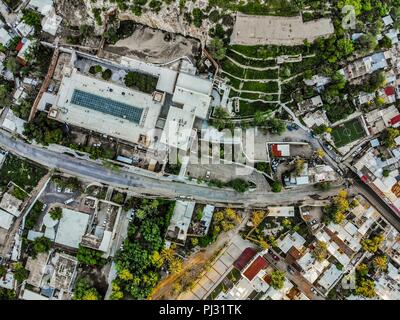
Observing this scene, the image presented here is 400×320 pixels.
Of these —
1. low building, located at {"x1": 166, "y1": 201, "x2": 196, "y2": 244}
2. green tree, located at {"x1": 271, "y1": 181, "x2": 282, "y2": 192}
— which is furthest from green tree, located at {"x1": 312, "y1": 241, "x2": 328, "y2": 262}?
low building, located at {"x1": 166, "y1": 201, "x2": 196, "y2": 244}

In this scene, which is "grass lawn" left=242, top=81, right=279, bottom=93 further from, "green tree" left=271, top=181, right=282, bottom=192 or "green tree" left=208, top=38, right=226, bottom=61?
"green tree" left=271, top=181, right=282, bottom=192

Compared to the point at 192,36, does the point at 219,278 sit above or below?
below

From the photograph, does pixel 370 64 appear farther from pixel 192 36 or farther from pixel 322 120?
pixel 192 36

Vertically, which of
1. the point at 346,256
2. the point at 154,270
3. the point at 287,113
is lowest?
the point at 154,270

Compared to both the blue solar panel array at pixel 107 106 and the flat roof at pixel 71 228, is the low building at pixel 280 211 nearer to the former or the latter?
the blue solar panel array at pixel 107 106

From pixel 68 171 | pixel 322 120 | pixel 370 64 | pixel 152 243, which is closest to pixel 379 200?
pixel 322 120

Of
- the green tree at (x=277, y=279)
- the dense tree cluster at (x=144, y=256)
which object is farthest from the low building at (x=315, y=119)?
the dense tree cluster at (x=144, y=256)
